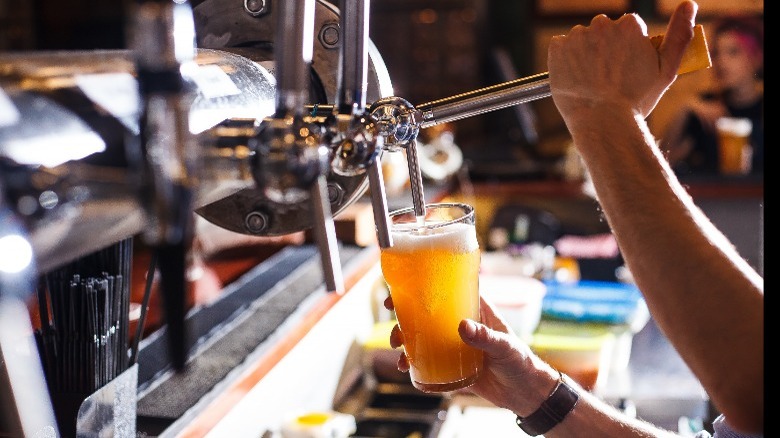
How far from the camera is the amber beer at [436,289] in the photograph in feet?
4.10

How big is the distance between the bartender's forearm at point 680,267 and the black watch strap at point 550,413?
511mm

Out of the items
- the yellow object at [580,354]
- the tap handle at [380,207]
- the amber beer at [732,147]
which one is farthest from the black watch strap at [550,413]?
the amber beer at [732,147]

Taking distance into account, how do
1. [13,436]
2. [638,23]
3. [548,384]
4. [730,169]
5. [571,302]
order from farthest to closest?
[730,169]
[571,302]
[548,384]
[13,436]
[638,23]

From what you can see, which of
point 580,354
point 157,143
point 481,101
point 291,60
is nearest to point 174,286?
point 157,143

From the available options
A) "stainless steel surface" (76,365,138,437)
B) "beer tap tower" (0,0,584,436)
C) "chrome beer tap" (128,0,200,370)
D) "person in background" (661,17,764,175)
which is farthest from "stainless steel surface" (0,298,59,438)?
"person in background" (661,17,764,175)

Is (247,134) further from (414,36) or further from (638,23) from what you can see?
(414,36)

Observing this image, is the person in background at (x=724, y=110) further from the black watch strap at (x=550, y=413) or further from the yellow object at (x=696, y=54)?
the yellow object at (x=696, y=54)

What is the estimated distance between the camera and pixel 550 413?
61.6 inches

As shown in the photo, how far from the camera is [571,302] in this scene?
2785 millimetres

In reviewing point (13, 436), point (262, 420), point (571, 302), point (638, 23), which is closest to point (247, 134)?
point (638, 23)

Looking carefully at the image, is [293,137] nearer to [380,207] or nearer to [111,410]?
[380,207]

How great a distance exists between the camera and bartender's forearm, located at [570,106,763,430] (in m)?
1.03

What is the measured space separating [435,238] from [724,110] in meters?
5.60

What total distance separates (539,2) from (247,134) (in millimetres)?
8343
